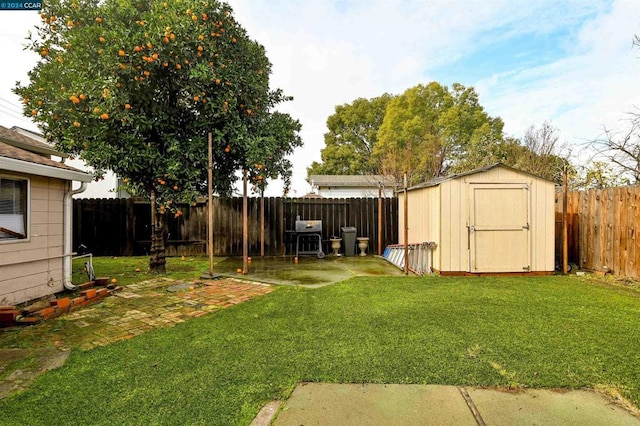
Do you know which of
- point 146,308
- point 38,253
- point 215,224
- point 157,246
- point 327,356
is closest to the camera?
point 327,356

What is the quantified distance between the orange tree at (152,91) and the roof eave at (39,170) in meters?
0.46

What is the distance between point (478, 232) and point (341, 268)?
296cm

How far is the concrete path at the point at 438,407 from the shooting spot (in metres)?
1.80

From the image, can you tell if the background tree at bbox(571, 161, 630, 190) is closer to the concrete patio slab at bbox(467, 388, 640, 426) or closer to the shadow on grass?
the shadow on grass

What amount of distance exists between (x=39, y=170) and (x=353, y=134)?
82.8 ft

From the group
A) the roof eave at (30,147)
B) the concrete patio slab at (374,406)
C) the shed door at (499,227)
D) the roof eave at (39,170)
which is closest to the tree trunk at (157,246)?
the roof eave at (39,170)

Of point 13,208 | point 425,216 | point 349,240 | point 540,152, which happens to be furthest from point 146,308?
point 540,152

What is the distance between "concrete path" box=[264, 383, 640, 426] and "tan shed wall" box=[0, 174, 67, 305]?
432 centimetres

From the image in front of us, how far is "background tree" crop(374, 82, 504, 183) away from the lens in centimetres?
1812

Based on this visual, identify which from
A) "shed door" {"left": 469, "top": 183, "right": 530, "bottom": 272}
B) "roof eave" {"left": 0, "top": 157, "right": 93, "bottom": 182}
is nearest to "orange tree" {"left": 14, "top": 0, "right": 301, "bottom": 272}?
"roof eave" {"left": 0, "top": 157, "right": 93, "bottom": 182}

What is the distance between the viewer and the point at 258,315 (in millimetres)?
3787

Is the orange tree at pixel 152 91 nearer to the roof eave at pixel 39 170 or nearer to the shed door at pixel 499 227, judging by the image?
the roof eave at pixel 39 170

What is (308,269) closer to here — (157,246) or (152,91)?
(157,246)

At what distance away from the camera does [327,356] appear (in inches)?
104
